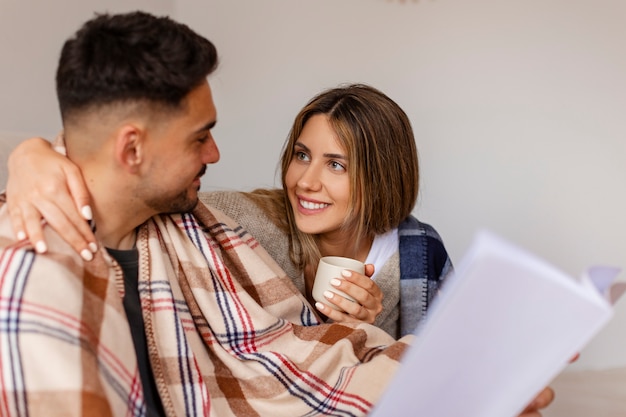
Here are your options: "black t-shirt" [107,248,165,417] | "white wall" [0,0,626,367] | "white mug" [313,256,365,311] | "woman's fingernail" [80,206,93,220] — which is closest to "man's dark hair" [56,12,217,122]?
"woman's fingernail" [80,206,93,220]

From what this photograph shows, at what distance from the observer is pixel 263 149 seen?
2633 millimetres

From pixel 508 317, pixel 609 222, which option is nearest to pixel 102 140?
pixel 508 317

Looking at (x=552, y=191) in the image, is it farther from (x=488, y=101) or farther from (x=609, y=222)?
(x=488, y=101)

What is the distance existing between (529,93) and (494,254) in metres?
1.82

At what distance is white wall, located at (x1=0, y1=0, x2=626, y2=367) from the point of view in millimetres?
2312

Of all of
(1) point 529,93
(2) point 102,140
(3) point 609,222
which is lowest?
(3) point 609,222

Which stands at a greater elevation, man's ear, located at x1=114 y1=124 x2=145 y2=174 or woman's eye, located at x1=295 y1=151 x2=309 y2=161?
man's ear, located at x1=114 y1=124 x2=145 y2=174

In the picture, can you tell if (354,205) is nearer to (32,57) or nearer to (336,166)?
(336,166)

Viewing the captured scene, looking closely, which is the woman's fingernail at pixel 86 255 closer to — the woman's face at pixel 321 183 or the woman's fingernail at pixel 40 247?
the woman's fingernail at pixel 40 247

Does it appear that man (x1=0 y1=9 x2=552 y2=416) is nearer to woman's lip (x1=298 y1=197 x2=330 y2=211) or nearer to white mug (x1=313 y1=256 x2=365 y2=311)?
white mug (x1=313 y1=256 x2=365 y2=311)

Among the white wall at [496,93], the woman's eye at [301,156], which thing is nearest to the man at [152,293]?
the woman's eye at [301,156]

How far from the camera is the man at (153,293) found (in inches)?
38.0

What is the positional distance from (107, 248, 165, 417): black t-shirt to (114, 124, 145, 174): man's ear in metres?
0.16

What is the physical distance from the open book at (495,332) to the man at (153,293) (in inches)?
17.0
